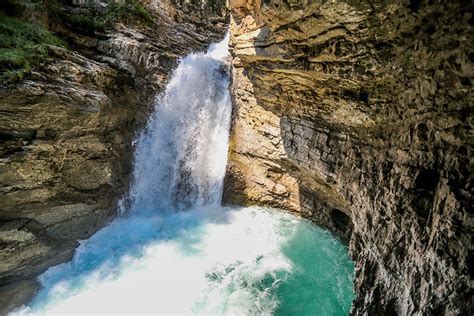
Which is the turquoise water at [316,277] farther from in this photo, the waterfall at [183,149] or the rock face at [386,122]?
the waterfall at [183,149]

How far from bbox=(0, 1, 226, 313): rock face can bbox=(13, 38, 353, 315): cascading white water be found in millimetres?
617

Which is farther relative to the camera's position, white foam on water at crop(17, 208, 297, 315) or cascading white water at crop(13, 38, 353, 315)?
cascading white water at crop(13, 38, 353, 315)

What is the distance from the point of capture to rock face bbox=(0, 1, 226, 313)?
7316 millimetres

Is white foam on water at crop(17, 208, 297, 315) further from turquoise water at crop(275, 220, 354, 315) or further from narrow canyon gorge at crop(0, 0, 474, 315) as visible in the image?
narrow canyon gorge at crop(0, 0, 474, 315)

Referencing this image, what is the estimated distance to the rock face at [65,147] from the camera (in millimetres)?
7316

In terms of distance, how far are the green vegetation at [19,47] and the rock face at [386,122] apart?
555 cm

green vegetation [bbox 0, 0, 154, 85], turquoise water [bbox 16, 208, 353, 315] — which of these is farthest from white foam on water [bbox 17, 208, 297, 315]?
green vegetation [bbox 0, 0, 154, 85]

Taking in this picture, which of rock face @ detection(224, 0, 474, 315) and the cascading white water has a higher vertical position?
rock face @ detection(224, 0, 474, 315)

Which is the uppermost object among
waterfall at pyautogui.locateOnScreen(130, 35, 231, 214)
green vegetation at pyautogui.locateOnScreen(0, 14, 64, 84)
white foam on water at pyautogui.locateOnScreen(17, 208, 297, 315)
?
green vegetation at pyautogui.locateOnScreen(0, 14, 64, 84)

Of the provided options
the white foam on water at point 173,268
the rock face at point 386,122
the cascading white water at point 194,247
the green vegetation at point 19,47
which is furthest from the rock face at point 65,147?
the rock face at point 386,122

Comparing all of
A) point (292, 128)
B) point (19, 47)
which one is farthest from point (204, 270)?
point (19, 47)

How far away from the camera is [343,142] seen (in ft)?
25.4

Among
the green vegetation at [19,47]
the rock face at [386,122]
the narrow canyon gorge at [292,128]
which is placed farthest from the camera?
the green vegetation at [19,47]

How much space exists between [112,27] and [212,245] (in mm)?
9641
